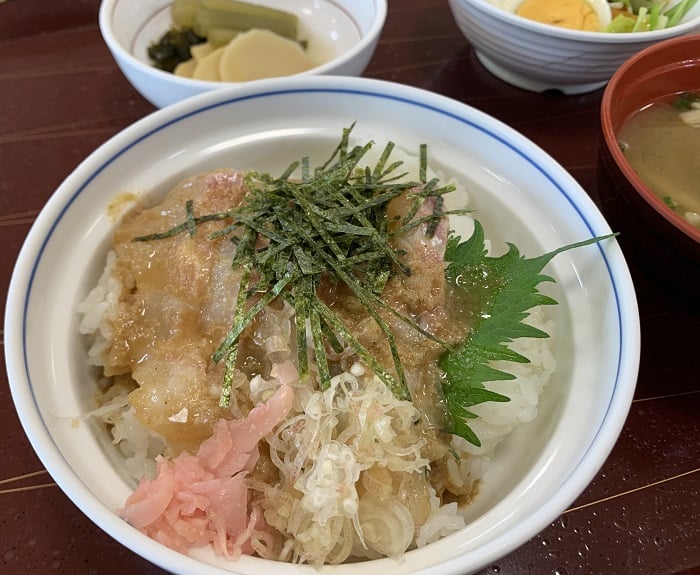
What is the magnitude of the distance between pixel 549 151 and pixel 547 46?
389mm

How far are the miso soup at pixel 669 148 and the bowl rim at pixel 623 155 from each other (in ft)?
0.30

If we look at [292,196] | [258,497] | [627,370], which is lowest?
[258,497]

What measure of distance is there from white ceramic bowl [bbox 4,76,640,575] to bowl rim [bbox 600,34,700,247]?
17cm

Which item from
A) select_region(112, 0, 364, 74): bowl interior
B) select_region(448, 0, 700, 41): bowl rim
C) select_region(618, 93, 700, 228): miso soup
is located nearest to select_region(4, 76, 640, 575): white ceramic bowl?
select_region(618, 93, 700, 228): miso soup

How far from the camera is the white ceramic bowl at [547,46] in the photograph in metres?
2.14

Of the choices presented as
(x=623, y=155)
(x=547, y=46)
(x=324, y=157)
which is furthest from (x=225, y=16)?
(x=623, y=155)

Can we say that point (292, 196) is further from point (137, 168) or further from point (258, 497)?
point (258, 497)

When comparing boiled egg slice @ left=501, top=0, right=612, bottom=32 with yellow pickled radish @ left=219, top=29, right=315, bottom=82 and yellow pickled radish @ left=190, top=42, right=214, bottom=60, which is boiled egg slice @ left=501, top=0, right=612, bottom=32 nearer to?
yellow pickled radish @ left=219, top=29, right=315, bottom=82

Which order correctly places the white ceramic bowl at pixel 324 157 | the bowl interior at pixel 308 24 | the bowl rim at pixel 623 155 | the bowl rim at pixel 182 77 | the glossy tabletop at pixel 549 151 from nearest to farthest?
the white ceramic bowl at pixel 324 157, the glossy tabletop at pixel 549 151, the bowl rim at pixel 623 155, the bowl rim at pixel 182 77, the bowl interior at pixel 308 24

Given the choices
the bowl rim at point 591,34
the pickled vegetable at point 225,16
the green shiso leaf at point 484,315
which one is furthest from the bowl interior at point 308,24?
the green shiso leaf at point 484,315

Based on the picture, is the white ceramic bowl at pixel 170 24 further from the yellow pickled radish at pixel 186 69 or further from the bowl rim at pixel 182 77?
the yellow pickled radish at pixel 186 69

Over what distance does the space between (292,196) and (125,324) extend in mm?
551

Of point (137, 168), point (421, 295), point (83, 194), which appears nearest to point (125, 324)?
point (83, 194)

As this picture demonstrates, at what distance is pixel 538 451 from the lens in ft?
4.69
